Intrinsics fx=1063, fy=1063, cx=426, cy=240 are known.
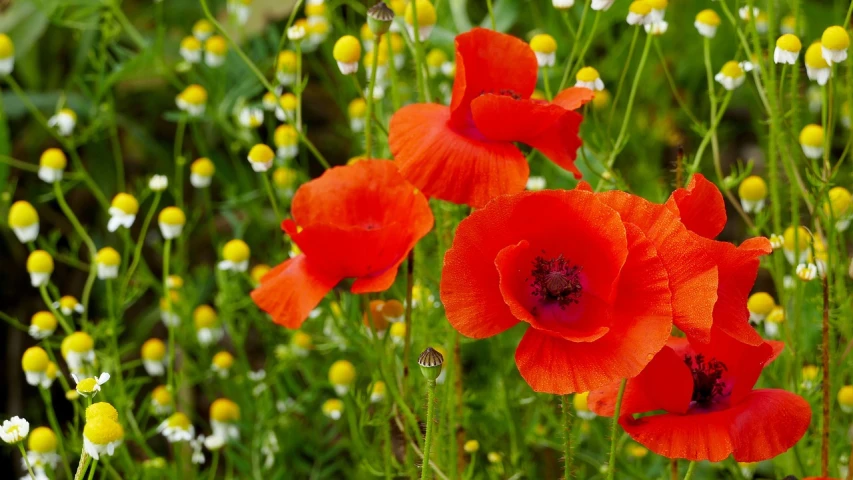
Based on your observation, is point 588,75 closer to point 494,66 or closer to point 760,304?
point 494,66

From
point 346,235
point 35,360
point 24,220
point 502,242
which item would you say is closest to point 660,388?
point 502,242

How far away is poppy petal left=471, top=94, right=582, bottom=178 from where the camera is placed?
0.75m

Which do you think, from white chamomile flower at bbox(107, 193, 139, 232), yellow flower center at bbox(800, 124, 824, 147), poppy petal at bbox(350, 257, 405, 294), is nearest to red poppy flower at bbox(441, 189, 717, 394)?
poppy petal at bbox(350, 257, 405, 294)

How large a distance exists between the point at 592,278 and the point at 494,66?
23 centimetres

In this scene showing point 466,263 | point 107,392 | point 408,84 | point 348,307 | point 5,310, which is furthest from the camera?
point 5,310

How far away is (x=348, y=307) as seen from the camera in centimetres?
121

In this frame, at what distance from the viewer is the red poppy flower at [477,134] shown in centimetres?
76

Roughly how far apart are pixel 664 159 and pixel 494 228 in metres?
1.40

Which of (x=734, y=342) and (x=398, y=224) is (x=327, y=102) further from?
(x=734, y=342)

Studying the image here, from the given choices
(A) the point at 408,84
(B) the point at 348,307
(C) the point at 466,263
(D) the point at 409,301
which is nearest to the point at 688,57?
(A) the point at 408,84

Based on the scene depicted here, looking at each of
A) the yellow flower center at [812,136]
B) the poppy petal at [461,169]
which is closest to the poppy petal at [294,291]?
the poppy petal at [461,169]

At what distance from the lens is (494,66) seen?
84 centimetres

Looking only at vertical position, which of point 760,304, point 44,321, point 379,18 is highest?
point 379,18

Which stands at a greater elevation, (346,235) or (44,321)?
(346,235)
